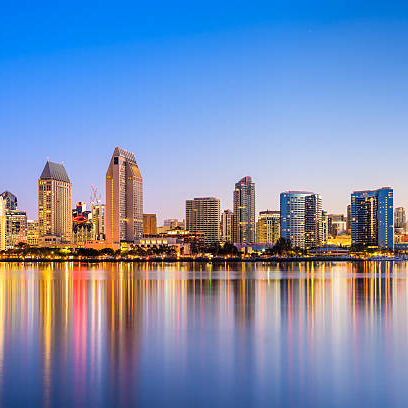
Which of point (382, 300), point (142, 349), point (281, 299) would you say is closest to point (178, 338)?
point (142, 349)

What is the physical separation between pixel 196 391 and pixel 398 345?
13.5 metres

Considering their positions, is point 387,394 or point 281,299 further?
point 281,299

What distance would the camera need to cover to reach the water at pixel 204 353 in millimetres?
19484

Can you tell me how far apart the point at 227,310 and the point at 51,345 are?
58.2 ft

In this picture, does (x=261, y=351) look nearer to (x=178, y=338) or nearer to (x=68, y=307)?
(x=178, y=338)

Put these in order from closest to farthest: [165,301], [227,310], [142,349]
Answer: [142,349] < [227,310] < [165,301]

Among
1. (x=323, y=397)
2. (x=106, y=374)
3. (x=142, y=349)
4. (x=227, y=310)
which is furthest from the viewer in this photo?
(x=227, y=310)

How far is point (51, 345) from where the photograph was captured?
93.8 feet

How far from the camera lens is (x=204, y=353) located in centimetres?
2702

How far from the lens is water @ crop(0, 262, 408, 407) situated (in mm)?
19484

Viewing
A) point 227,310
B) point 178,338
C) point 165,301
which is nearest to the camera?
point 178,338

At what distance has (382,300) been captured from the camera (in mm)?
51469

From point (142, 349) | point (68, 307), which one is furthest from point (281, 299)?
point (142, 349)

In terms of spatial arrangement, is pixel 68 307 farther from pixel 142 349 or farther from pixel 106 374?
pixel 106 374
